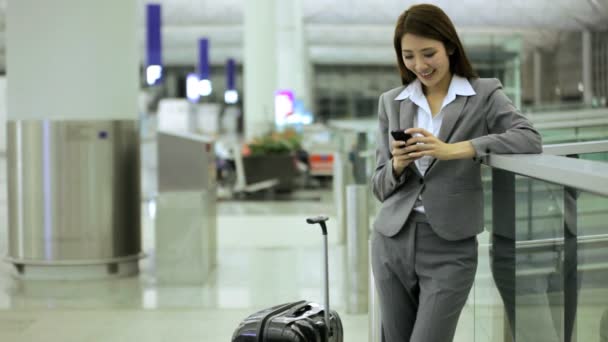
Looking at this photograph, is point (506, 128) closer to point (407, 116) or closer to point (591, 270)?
point (407, 116)

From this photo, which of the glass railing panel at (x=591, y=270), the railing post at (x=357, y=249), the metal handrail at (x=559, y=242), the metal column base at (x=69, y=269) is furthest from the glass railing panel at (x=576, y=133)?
the glass railing panel at (x=591, y=270)

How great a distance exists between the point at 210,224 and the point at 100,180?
1.22m

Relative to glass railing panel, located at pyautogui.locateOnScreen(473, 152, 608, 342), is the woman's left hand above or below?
above

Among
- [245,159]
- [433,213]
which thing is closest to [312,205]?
[245,159]

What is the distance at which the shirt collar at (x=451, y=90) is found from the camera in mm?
2932

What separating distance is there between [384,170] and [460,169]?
0.24m

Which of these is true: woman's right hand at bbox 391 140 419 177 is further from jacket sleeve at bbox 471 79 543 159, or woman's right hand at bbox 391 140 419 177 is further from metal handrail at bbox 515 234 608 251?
metal handrail at bbox 515 234 608 251

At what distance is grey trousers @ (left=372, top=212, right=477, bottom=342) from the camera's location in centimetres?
292

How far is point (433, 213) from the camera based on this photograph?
9.49 ft

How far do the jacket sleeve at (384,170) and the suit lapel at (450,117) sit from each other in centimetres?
10

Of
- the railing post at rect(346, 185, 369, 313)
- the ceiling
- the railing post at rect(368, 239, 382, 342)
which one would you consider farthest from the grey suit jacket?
the ceiling

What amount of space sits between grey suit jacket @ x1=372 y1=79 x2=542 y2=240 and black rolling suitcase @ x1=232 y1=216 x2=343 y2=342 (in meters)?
0.62

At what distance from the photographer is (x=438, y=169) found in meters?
2.94

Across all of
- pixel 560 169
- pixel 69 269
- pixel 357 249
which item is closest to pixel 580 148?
pixel 560 169
